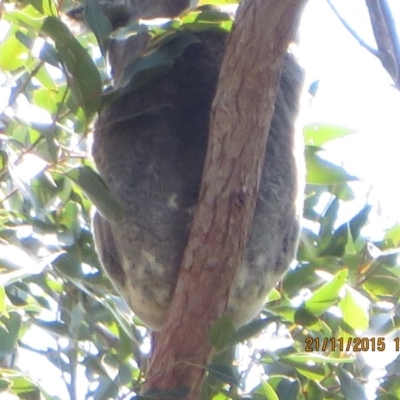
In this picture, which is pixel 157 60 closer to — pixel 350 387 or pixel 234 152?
pixel 234 152

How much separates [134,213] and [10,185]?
35 cm

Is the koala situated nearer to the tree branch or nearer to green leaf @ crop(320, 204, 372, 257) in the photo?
green leaf @ crop(320, 204, 372, 257)

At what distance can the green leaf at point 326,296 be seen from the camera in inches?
56.9

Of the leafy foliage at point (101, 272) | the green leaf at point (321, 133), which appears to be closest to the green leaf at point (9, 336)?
the leafy foliage at point (101, 272)

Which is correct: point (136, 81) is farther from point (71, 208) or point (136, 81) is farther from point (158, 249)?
point (71, 208)

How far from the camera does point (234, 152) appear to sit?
4.27 ft

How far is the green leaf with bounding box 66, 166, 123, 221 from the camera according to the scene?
1.30 metres

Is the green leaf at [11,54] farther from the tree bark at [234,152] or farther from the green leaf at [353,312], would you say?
the green leaf at [353,312]

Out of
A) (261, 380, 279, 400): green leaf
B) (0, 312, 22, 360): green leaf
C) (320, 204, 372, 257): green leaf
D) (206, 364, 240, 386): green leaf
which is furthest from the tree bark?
(320, 204, 372, 257): green leaf

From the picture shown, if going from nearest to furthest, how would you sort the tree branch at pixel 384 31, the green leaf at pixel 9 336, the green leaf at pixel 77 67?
the tree branch at pixel 384 31, the green leaf at pixel 77 67, the green leaf at pixel 9 336

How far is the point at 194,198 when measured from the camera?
149cm

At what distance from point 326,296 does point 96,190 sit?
0.44m

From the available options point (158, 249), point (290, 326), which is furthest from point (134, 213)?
point (290, 326)
